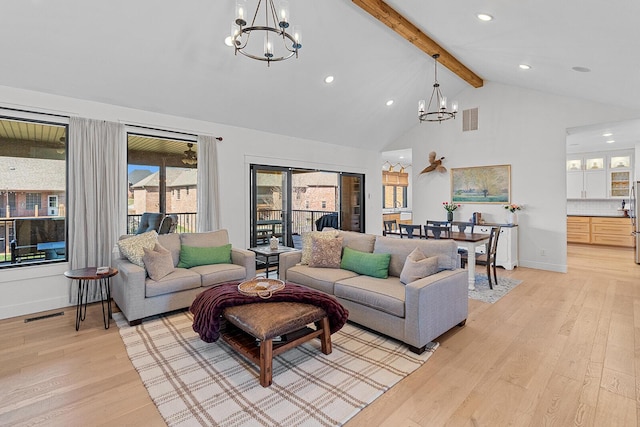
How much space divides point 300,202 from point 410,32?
371 cm

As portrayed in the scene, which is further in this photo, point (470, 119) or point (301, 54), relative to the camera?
point (470, 119)

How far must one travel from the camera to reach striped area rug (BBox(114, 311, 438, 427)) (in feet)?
6.66

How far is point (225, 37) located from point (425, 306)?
3650 millimetres

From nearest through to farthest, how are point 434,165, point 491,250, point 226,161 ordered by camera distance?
point 491,250
point 226,161
point 434,165

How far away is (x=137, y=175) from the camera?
15.6 feet

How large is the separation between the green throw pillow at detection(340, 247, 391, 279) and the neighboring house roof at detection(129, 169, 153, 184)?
10.8 ft

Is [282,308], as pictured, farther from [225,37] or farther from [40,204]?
[40,204]

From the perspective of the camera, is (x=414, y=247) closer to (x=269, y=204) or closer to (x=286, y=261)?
(x=286, y=261)

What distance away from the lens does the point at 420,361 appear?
2.66 m

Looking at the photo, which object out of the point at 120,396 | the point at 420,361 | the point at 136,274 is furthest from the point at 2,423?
the point at 420,361

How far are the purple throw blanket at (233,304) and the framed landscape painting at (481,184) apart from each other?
16.8 feet

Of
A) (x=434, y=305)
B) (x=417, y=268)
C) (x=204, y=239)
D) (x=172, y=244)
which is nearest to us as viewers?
(x=434, y=305)

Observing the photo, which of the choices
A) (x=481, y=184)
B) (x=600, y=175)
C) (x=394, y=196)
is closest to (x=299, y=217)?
(x=481, y=184)

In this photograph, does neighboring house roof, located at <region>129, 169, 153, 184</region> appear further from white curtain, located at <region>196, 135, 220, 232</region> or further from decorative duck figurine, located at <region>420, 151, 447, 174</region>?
decorative duck figurine, located at <region>420, 151, 447, 174</region>
